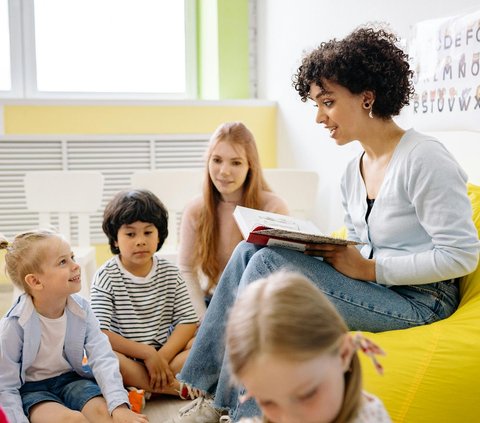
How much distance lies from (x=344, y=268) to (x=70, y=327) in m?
0.80

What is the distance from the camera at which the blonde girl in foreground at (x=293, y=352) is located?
33.1 inches

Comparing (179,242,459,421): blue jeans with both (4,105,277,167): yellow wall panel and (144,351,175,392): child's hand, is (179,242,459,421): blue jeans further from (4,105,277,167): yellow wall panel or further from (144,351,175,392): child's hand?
(4,105,277,167): yellow wall panel

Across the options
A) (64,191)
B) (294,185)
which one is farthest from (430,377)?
(64,191)

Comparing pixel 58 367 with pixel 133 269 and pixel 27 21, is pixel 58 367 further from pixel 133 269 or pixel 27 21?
pixel 27 21

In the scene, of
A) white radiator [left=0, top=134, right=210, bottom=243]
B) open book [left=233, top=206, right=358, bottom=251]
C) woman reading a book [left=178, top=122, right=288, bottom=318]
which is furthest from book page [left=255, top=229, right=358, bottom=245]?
white radiator [left=0, top=134, right=210, bottom=243]

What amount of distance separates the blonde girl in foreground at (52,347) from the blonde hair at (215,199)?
55cm

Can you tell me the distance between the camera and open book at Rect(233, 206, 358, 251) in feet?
4.93

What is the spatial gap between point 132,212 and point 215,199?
365mm

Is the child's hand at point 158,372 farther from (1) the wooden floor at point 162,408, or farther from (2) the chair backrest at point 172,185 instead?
(2) the chair backrest at point 172,185

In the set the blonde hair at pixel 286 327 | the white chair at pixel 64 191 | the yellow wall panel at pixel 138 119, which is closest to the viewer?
the blonde hair at pixel 286 327

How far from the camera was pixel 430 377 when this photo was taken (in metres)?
1.44

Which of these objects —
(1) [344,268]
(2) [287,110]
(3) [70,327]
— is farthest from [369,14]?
(3) [70,327]

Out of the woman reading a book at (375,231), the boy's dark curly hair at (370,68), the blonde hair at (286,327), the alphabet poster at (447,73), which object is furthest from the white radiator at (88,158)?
the blonde hair at (286,327)

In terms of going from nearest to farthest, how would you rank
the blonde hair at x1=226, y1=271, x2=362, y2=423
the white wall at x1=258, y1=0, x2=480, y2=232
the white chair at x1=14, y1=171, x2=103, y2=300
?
the blonde hair at x1=226, y1=271, x2=362, y2=423
the white wall at x1=258, y1=0, x2=480, y2=232
the white chair at x1=14, y1=171, x2=103, y2=300
